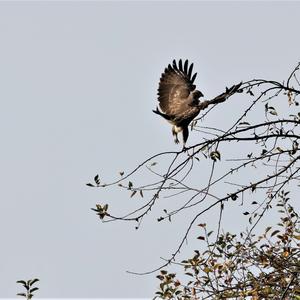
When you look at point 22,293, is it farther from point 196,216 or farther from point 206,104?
point 206,104

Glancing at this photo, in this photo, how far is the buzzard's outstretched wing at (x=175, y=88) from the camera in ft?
26.7

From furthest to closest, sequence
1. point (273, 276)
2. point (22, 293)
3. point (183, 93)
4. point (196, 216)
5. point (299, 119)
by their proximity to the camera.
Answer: point (183, 93) → point (273, 276) → point (299, 119) → point (196, 216) → point (22, 293)

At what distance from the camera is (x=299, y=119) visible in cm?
483

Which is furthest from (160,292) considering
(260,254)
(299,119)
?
(299,119)

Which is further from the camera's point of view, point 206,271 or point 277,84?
point 206,271

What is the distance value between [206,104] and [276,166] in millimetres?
872

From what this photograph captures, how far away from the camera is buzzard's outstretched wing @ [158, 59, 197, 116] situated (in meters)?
8.15

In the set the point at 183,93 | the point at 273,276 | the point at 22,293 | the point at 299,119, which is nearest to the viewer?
the point at 22,293

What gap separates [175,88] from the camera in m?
8.69

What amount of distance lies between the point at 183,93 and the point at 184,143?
605mm

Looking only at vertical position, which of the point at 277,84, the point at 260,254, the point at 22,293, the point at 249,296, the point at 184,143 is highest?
the point at 184,143

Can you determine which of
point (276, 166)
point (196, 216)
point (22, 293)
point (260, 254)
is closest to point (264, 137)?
point (276, 166)

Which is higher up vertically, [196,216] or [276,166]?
[276,166]

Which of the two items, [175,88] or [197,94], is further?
[175,88]
